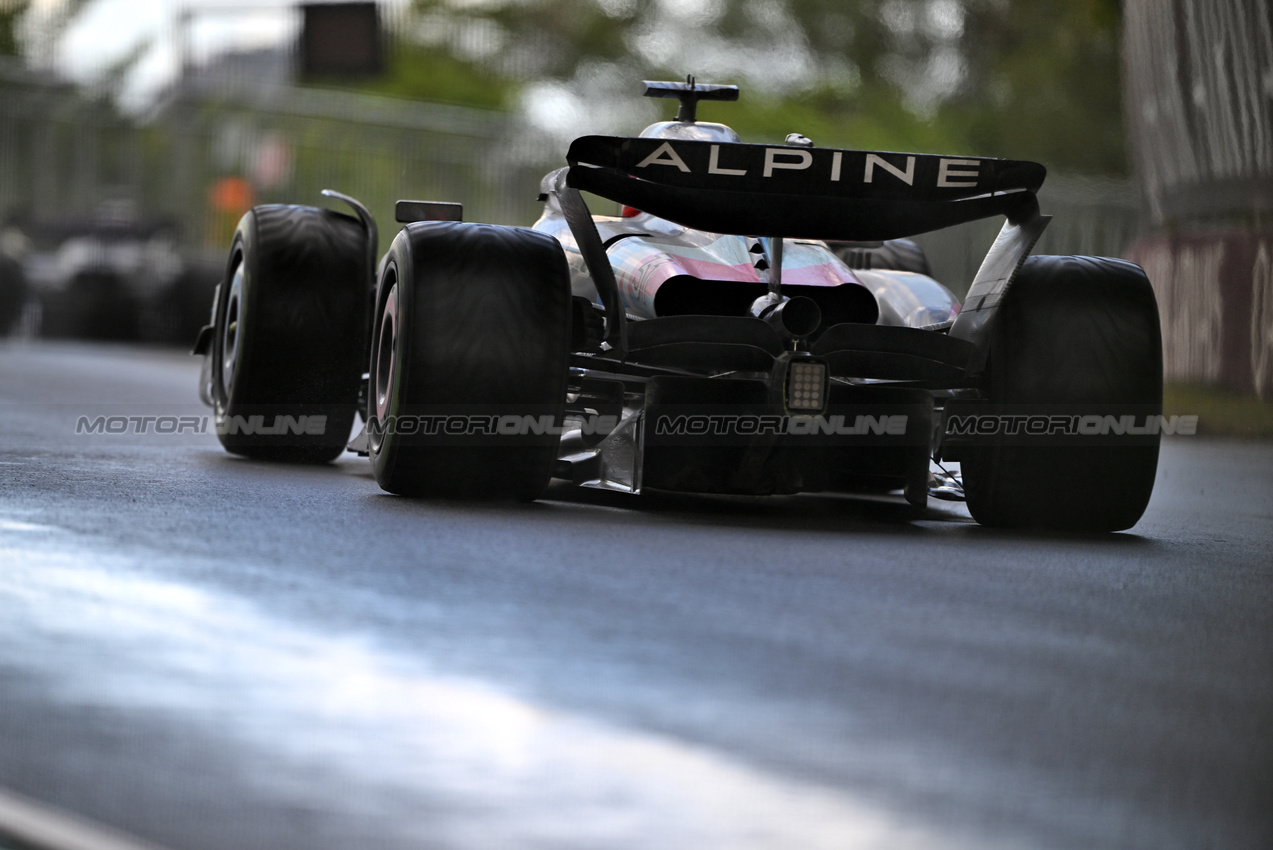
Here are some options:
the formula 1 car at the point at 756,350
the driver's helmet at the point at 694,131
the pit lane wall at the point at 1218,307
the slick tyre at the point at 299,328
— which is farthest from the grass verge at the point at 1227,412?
the slick tyre at the point at 299,328

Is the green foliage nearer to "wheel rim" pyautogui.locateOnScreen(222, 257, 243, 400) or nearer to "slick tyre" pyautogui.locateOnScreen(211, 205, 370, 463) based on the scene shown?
"wheel rim" pyautogui.locateOnScreen(222, 257, 243, 400)

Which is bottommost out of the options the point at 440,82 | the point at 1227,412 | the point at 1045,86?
the point at 1227,412

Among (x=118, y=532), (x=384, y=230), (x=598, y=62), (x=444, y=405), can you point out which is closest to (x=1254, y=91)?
(x=444, y=405)

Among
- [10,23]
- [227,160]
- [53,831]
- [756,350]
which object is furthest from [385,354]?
[10,23]

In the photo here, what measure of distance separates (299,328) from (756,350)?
91.6 inches

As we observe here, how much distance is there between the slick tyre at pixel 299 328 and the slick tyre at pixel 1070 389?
8.38 feet

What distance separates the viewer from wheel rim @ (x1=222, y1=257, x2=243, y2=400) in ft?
23.0

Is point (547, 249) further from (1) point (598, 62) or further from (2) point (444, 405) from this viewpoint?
(1) point (598, 62)

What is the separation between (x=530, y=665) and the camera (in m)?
2.94

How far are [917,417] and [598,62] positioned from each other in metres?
43.8

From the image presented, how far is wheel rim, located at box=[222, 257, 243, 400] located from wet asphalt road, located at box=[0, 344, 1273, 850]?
2.09 m

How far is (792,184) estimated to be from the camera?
5.09 metres

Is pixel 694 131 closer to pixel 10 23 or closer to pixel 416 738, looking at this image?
pixel 416 738

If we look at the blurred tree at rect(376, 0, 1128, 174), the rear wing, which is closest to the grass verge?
the rear wing
